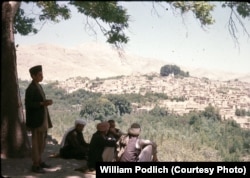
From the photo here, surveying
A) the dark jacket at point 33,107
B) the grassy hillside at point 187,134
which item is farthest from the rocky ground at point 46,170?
the grassy hillside at point 187,134

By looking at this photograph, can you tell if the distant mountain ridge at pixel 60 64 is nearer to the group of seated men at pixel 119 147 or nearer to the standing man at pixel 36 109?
the group of seated men at pixel 119 147

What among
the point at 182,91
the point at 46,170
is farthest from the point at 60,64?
the point at 46,170

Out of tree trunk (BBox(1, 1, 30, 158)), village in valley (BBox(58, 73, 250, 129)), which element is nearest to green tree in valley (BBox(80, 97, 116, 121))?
village in valley (BBox(58, 73, 250, 129))

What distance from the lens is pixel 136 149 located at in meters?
5.74

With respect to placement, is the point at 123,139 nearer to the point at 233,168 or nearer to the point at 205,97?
the point at 233,168

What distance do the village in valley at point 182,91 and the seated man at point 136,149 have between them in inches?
2259

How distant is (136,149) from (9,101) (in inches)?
96.1

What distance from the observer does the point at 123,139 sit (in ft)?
19.4

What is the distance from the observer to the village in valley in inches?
2926

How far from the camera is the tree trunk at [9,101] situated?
6215mm

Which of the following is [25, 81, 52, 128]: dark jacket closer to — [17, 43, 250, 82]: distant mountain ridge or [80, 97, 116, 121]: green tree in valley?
[80, 97, 116, 121]: green tree in valley

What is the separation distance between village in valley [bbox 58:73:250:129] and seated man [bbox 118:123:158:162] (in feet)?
188

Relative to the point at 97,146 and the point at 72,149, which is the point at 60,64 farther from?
the point at 97,146

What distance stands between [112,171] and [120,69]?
18971 cm
